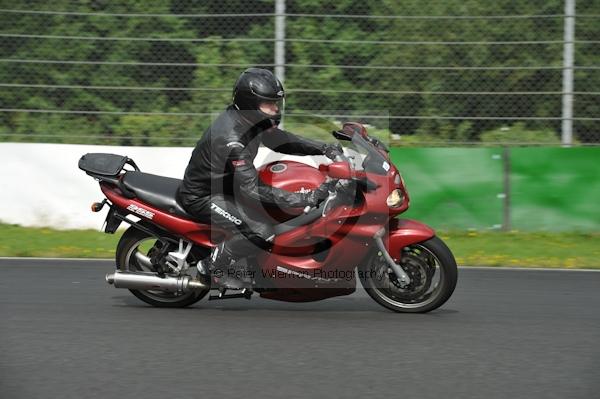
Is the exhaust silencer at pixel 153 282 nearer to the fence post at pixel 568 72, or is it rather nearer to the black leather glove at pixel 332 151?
the black leather glove at pixel 332 151

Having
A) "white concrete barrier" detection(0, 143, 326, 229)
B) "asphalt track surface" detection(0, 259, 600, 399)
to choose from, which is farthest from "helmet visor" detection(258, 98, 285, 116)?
"white concrete barrier" detection(0, 143, 326, 229)

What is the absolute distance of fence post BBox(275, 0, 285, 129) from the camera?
1176 centimetres

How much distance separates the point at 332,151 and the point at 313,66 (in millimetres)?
5213

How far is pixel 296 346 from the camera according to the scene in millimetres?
6168

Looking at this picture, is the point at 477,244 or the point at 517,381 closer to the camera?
the point at 517,381

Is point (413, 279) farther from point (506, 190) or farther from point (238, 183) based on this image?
point (506, 190)

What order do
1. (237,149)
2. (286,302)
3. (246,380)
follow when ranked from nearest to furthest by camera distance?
(246,380)
(237,149)
(286,302)

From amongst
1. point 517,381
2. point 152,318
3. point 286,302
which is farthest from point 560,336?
point 152,318

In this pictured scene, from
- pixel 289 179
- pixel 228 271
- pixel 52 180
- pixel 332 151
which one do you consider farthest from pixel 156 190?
pixel 52 180

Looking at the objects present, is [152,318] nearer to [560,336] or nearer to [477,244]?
[560,336]

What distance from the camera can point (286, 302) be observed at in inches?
302

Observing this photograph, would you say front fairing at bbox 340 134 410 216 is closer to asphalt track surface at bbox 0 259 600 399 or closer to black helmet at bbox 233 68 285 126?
black helmet at bbox 233 68 285 126

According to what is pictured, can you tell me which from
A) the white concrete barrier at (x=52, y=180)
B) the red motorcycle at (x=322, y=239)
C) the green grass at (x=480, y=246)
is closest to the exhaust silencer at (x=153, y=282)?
the red motorcycle at (x=322, y=239)

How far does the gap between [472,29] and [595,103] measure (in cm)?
170
